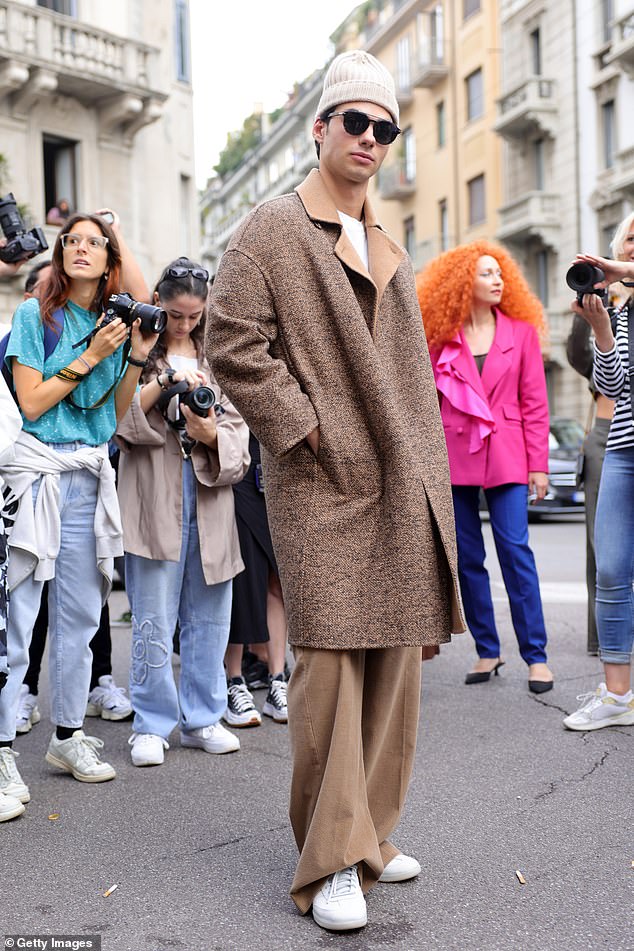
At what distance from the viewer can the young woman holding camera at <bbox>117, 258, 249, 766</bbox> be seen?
4.52 metres

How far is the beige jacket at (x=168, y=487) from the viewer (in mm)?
4520

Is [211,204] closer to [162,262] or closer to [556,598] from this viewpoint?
[162,262]

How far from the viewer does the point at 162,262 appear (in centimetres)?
2464

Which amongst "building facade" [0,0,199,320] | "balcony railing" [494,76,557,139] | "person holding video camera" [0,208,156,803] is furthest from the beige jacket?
"balcony railing" [494,76,557,139]

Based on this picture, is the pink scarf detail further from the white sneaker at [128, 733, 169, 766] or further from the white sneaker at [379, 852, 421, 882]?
the white sneaker at [379, 852, 421, 882]

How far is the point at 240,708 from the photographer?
16.9ft

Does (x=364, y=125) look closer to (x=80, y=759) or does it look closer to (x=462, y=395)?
(x=80, y=759)

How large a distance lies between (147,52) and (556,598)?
59.8ft

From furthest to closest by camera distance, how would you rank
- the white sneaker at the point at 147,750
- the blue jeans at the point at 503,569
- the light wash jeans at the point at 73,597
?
the blue jeans at the point at 503,569, the white sneaker at the point at 147,750, the light wash jeans at the point at 73,597

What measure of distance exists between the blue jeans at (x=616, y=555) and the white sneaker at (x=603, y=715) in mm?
180

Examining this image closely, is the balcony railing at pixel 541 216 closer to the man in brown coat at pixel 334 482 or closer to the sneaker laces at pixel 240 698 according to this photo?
the sneaker laces at pixel 240 698

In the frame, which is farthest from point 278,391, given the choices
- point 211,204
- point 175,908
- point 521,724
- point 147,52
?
point 211,204

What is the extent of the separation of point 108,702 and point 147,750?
1.03m

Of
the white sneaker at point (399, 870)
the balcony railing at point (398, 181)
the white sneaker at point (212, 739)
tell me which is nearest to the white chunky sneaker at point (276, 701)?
the white sneaker at point (212, 739)
